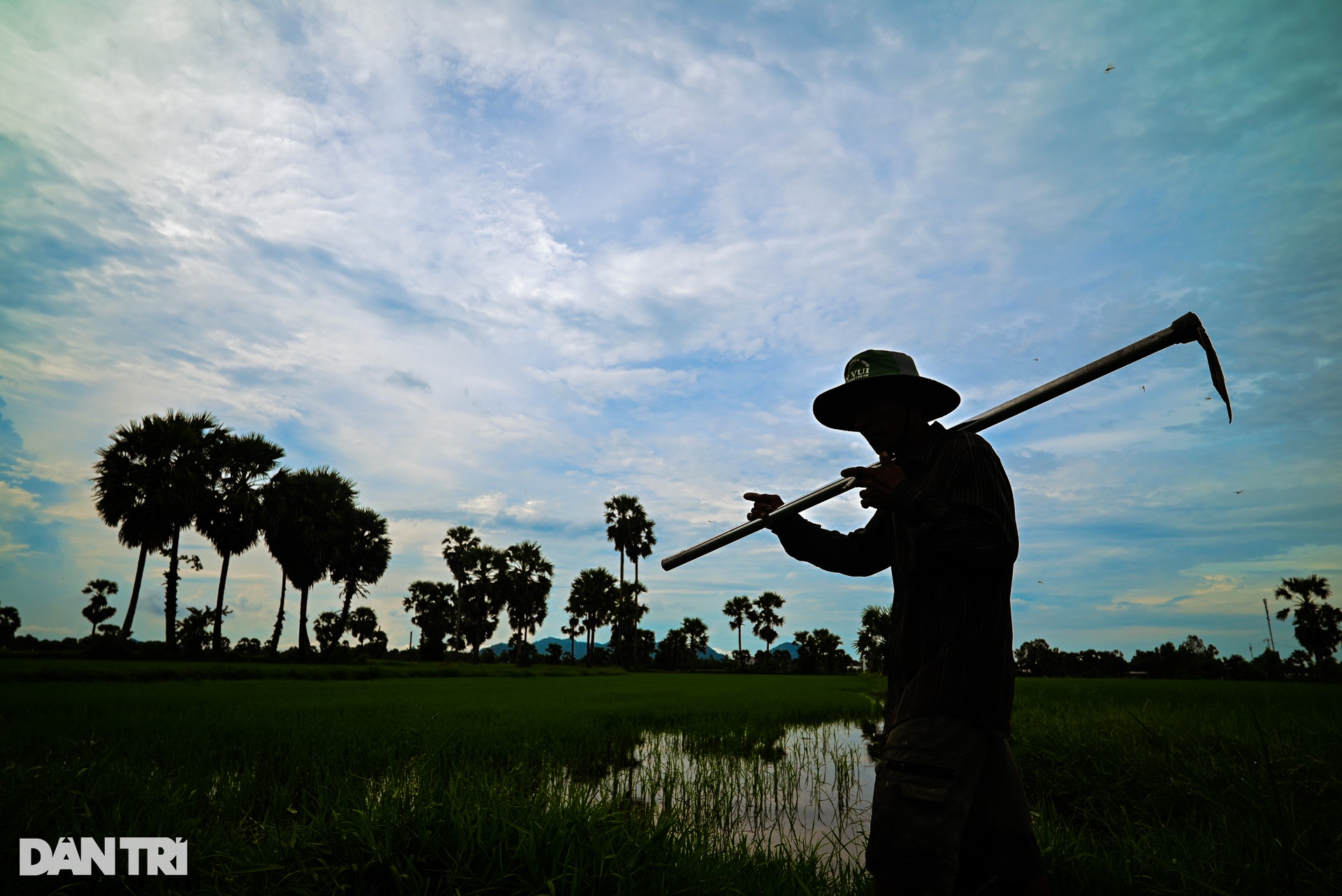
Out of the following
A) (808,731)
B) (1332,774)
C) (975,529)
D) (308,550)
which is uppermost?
(308,550)

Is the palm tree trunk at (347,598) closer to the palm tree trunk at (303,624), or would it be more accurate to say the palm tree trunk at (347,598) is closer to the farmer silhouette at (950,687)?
the palm tree trunk at (303,624)

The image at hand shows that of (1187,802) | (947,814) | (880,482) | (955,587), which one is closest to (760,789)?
(1187,802)

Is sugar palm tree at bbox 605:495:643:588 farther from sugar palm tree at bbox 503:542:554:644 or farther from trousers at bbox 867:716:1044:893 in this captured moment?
trousers at bbox 867:716:1044:893

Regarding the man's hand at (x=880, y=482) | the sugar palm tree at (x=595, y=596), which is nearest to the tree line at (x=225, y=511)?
the sugar palm tree at (x=595, y=596)

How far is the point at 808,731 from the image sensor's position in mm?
12133

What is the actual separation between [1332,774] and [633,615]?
51043 mm

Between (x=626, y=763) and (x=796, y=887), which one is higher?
(x=796, y=887)

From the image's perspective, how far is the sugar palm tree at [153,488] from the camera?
2638cm

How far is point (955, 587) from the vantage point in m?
2.19

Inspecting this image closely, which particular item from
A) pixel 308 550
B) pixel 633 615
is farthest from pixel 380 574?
pixel 633 615

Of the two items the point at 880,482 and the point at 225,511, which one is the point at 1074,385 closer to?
the point at 880,482

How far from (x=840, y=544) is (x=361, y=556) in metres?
46.3

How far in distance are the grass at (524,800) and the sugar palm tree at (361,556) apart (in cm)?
3315

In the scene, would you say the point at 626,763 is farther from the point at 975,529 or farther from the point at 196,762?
the point at 975,529
